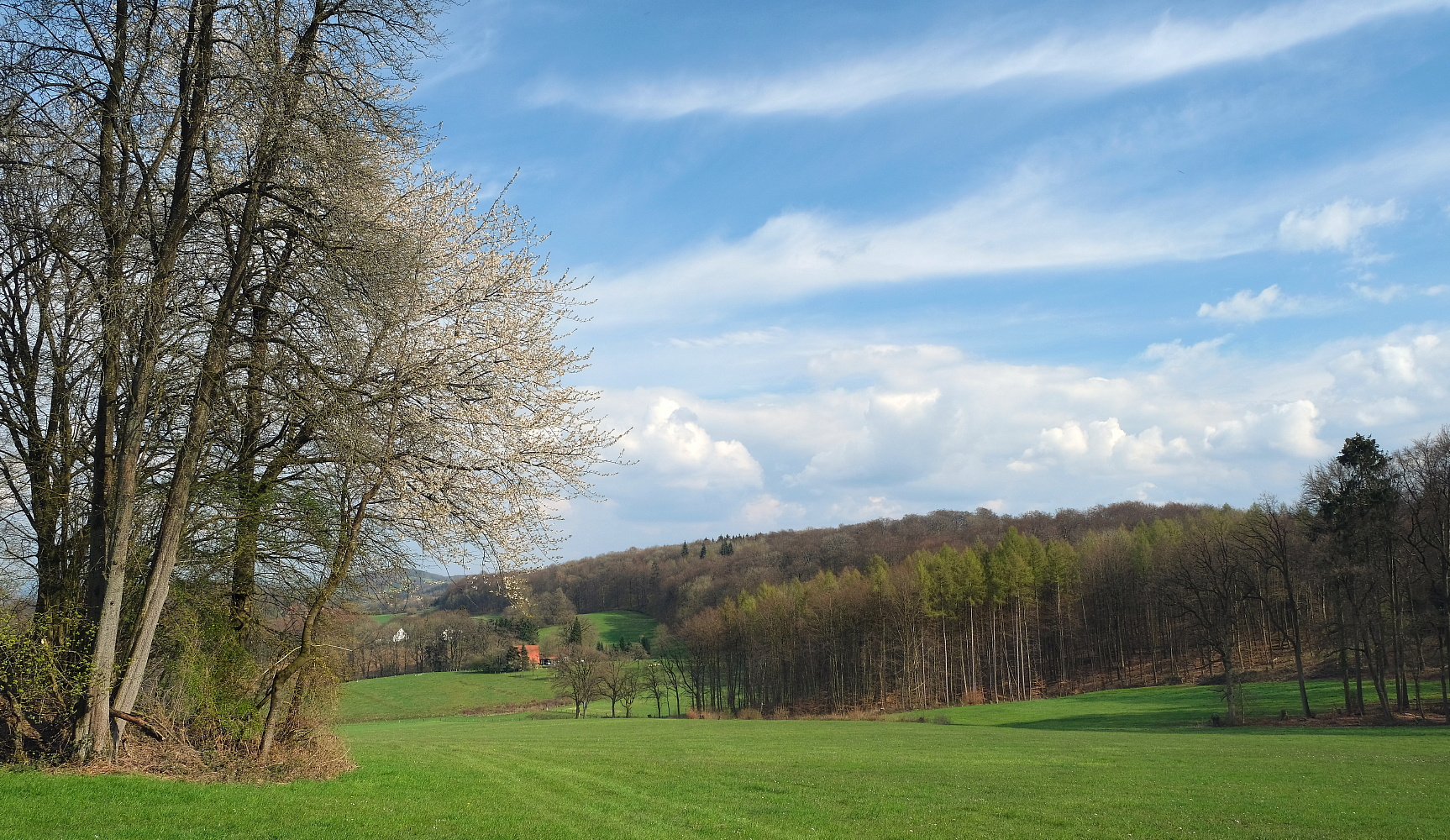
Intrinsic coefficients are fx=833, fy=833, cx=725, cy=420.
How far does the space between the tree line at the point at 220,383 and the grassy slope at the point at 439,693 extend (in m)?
66.1

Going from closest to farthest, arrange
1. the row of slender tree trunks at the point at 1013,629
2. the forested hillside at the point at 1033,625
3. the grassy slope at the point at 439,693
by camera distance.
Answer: the forested hillside at the point at 1033,625
the row of slender tree trunks at the point at 1013,629
the grassy slope at the point at 439,693

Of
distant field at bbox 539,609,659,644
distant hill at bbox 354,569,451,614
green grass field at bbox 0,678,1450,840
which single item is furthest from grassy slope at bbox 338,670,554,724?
distant hill at bbox 354,569,451,614

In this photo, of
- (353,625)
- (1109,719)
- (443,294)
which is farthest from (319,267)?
(1109,719)

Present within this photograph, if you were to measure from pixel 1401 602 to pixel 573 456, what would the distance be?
54672 millimetres

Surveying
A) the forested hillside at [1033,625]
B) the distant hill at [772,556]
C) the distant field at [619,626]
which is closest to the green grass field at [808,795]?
the forested hillside at [1033,625]

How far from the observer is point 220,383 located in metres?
11.6

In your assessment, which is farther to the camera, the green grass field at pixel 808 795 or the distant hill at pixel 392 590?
the distant hill at pixel 392 590

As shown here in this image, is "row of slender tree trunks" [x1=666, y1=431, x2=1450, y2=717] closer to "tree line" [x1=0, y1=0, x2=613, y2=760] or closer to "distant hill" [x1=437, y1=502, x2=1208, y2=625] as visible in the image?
"distant hill" [x1=437, y1=502, x2=1208, y2=625]

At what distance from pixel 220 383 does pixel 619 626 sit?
130 metres

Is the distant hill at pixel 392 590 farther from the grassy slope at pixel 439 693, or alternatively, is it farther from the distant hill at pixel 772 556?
the distant hill at pixel 772 556

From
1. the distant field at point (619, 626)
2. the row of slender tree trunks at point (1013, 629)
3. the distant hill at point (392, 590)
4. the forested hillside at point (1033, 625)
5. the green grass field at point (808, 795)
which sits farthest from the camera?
the distant field at point (619, 626)

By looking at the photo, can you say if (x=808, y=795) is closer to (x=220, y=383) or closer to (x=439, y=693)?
(x=220, y=383)

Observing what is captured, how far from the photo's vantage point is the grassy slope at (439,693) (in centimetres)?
7762

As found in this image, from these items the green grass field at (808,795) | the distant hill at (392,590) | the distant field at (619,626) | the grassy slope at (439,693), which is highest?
the distant hill at (392,590)
